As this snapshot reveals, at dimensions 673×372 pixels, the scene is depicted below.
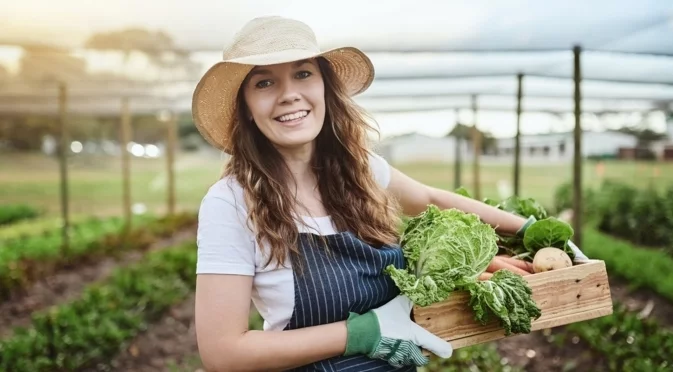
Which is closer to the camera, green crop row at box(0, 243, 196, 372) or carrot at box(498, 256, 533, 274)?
carrot at box(498, 256, 533, 274)

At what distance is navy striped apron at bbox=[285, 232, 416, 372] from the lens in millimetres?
1846

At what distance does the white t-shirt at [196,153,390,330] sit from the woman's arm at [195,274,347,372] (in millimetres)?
40

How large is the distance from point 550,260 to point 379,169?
66 cm

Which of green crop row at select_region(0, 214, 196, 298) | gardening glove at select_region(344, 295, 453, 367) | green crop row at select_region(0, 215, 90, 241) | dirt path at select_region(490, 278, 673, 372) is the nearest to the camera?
gardening glove at select_region(344, 295, 453, 367)

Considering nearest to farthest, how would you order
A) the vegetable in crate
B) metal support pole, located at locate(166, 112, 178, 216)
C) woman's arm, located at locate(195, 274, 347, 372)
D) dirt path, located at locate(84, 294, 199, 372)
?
woman's arm, located at locate(195, 274, 347, 372) → the vegetable in crate → dirt path, located at locate(84, 294, 199, 372) → metal support pole, located at locate(166, 112, 178, 216)

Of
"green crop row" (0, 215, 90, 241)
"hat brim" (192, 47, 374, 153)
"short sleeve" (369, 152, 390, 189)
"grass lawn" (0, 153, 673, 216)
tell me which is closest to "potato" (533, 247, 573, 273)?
"short sleeve" (369, 152, 390, 189)

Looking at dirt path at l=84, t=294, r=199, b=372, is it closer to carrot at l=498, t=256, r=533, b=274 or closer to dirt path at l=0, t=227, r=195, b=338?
dirt path at l=0, t=227, r=195, b=338

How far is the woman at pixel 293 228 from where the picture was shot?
69.8 inches

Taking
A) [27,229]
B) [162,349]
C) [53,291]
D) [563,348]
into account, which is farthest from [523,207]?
[27,229]

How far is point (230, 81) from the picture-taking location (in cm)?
202

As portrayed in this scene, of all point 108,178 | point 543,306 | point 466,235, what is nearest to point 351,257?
point 466,235

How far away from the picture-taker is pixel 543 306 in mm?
2186

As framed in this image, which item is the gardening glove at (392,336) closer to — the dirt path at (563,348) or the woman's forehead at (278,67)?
the woman's forehead at (278,67)

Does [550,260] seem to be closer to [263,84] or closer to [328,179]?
[328,179]
